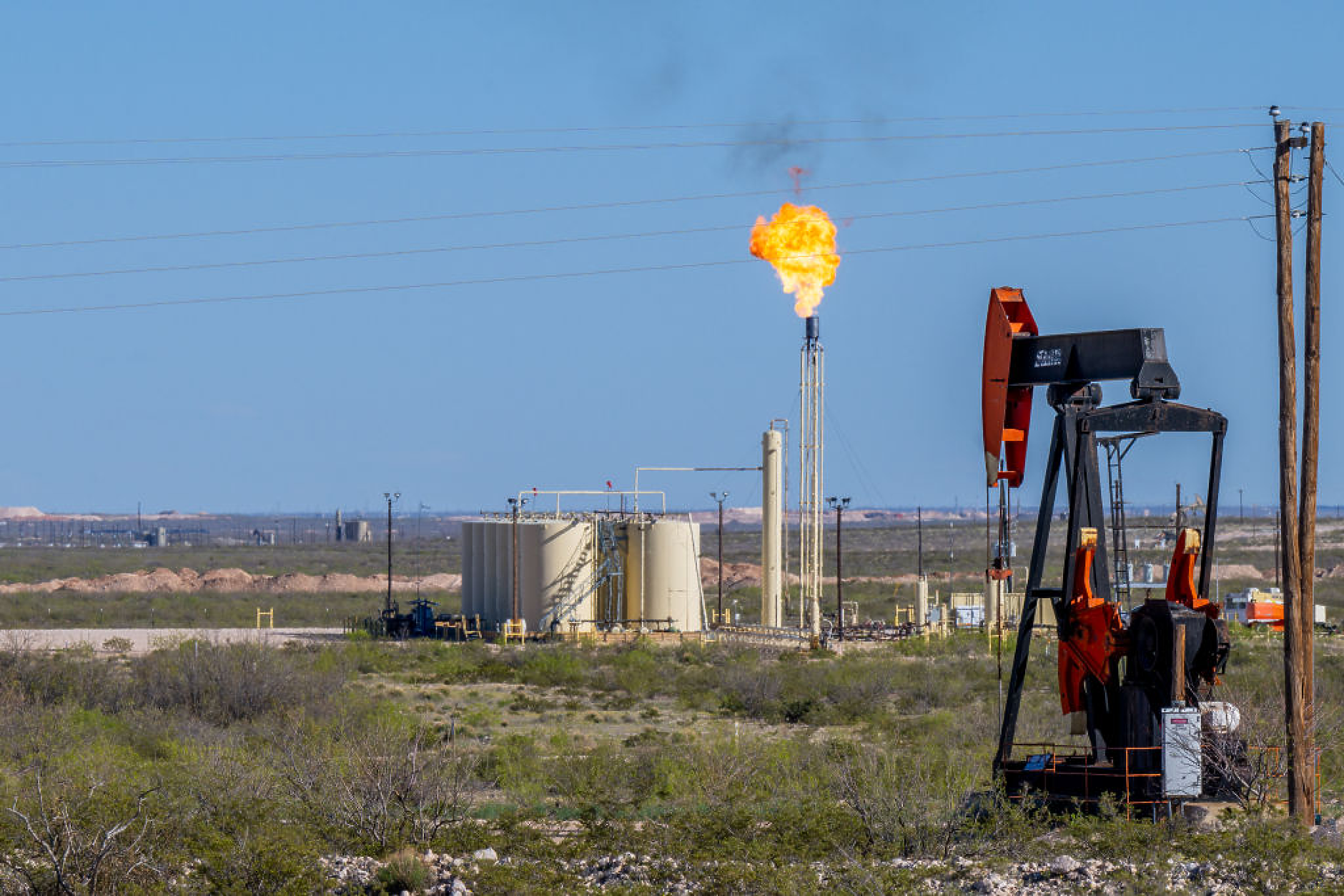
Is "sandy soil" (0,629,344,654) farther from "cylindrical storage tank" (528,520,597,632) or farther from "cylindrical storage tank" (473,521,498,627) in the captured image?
"cylindrical storage tank" (528,520,597,632)

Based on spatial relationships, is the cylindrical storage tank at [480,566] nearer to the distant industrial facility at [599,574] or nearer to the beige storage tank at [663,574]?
the distant industrial facility at [599,574]

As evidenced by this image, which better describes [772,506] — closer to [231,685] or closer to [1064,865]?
[231,685]

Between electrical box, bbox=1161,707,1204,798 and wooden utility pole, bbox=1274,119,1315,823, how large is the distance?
96 centimetres

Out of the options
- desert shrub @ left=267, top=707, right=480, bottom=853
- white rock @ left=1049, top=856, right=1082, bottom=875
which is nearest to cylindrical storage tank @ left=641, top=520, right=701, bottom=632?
desert shrub @ left=267, top=707, right=480, bottom=853

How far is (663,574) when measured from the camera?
50469 millimetres

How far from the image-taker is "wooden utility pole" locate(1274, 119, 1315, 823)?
57.3 feet

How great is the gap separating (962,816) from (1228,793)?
2.91m

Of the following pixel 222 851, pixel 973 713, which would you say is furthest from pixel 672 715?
pixel 222 851

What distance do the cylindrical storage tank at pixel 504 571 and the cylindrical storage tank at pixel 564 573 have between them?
4.70 feet

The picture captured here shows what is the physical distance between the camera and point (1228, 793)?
715 inches

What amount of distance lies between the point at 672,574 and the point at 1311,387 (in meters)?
33.8

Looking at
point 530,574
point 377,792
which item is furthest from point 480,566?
point 377,792

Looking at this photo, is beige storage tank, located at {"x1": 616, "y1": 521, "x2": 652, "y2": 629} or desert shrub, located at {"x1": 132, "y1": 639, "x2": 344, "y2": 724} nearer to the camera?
desert shrub, located at {"x1": 132, "y1": 639, "x2": 344, "y2": 724}

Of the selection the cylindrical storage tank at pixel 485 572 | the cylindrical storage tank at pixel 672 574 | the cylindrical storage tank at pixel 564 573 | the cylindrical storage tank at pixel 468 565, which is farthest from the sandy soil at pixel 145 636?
the cylindrical storage tank at pixel 672 574
